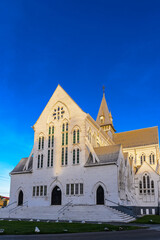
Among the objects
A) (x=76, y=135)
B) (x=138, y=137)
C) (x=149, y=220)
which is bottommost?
(x=149, y=220)

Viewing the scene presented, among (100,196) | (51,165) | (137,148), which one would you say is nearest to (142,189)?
(137,148)

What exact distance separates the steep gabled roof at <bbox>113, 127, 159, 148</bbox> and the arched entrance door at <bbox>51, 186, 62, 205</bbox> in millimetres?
29356

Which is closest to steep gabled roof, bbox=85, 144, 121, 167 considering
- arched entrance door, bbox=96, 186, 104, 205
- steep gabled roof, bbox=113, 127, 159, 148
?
arched entrance door, bbox=96, 186, 104, 205

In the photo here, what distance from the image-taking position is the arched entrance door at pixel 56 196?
40.8 metres

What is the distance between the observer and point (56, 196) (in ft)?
135

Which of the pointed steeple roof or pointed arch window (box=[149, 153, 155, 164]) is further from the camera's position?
the pointed steeple roof

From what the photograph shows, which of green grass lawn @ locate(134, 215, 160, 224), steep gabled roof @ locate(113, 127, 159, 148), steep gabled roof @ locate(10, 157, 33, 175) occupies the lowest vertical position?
green grass lawn @ locate(134, 215, 160, 224)

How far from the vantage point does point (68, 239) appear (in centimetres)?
1402

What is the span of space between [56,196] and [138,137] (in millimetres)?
Answer: 33096

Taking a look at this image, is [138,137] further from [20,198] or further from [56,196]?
[20,198]

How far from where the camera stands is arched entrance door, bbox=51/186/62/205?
40763mm

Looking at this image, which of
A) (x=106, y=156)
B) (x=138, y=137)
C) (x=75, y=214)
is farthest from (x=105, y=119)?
(x=75, y=214)

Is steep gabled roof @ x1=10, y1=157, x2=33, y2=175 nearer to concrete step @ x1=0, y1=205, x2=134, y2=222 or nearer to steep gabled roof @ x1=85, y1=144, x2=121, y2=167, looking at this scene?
concrete step @ x1=0, y1=205, x2=134, y2=222

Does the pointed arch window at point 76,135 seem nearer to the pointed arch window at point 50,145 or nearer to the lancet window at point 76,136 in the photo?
the lancet window at point 76,136
